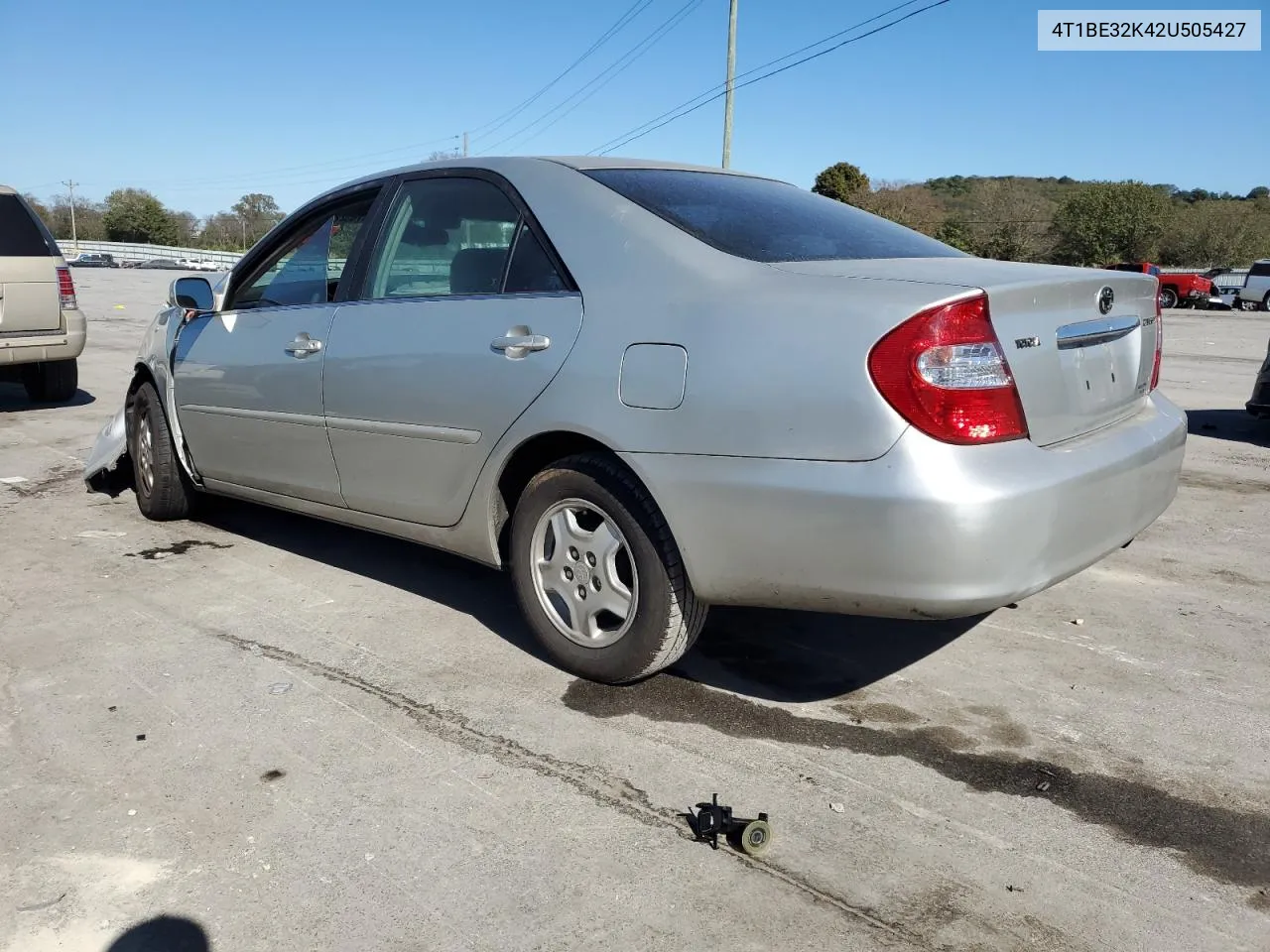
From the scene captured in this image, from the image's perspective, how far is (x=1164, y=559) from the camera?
4.71 metres

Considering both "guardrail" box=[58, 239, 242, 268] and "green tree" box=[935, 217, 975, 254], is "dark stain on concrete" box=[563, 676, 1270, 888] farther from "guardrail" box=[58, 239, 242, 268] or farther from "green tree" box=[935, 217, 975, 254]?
"guardrail" box=[58, 239, 242, 268]

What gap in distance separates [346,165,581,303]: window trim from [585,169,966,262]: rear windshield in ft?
0.85

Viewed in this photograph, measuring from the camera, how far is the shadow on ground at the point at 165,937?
6.83 feet

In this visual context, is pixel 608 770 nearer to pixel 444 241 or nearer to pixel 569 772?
pixel 569 772

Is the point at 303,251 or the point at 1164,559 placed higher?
the point at 303,251

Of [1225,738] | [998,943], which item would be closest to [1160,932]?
[998,943]

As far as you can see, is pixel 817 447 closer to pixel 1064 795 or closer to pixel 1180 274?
pixel 1064 795

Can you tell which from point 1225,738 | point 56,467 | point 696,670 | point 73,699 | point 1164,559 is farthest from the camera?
point 56,467

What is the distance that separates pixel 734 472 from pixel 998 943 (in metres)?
1.24

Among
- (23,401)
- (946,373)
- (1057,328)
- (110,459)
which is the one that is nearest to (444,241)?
(946,373)

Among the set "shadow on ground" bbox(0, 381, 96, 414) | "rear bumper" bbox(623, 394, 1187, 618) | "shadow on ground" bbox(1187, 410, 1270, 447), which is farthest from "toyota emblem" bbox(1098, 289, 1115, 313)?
"shadow on ground" bbox(0, 381, 96, 414)

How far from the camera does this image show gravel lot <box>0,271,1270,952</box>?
219cm

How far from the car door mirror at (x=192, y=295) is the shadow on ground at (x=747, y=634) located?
3.78ft

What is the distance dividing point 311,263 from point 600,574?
2.00 metres
